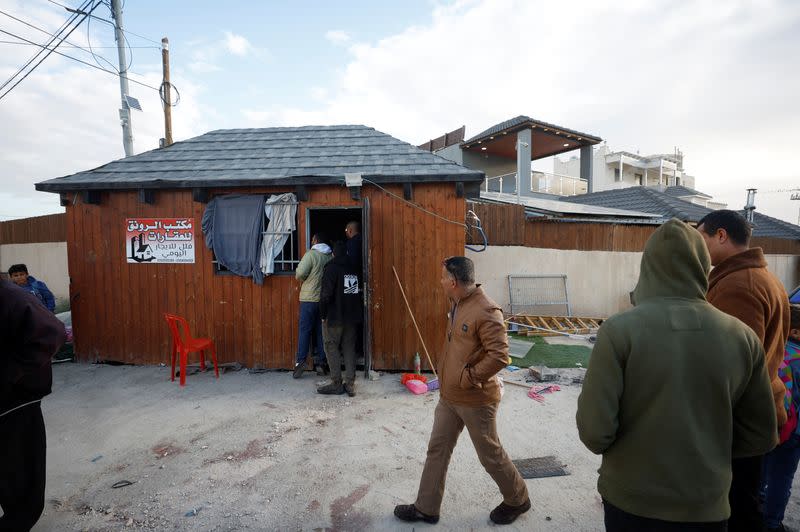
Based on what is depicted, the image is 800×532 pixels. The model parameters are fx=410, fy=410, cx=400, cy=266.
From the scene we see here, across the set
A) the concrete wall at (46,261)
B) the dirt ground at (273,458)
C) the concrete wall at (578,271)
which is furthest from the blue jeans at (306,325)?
the concrete wall at (46,261)

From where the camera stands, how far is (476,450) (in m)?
2.87

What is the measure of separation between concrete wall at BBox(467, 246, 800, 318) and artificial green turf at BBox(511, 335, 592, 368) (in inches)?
102

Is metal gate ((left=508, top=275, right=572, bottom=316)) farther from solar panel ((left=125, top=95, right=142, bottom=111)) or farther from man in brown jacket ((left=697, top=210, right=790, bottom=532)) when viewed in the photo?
solar panel ((left=125, top=95, right=142, bottom=111))

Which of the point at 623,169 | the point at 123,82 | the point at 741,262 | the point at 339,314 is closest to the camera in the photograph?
the point at 741,262

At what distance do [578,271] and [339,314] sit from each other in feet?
26.0

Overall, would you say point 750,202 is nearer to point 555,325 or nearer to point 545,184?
point 545,184

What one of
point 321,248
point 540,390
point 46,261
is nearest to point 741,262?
point 540,390

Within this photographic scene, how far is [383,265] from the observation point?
6.28 m

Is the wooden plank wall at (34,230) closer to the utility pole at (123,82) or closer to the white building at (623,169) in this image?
the utility pole at (123,82)

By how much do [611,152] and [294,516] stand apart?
36.5 meters

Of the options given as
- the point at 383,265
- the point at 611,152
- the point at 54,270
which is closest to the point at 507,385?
the point at 383,265

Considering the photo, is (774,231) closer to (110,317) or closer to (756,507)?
(756,507)

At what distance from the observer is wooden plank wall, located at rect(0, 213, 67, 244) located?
14.1 m

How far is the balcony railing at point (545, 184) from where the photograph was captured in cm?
1858
